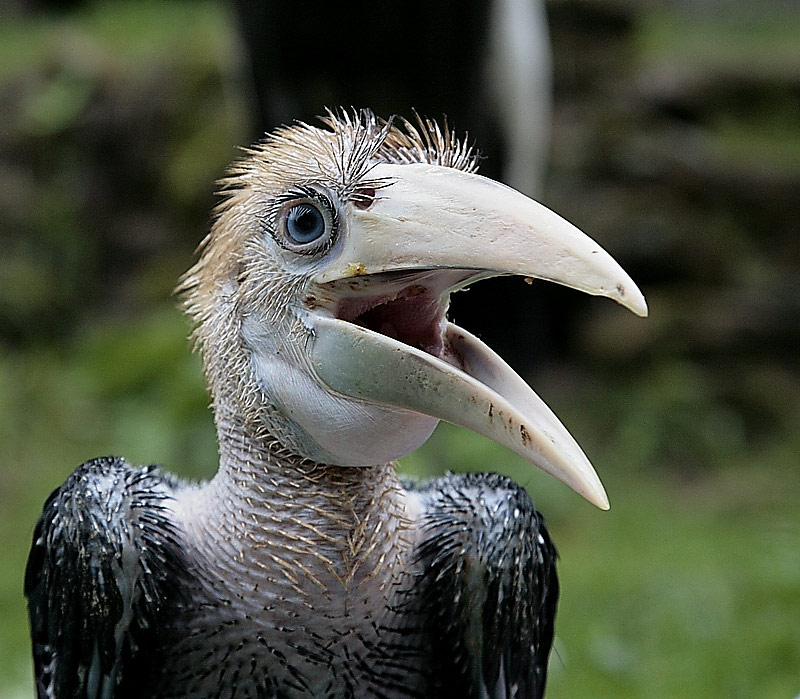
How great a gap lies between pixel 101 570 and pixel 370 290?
72cm

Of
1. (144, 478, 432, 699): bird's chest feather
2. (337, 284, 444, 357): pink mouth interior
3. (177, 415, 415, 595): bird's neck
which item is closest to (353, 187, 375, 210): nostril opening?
(337, 284, 444, 357): pink mouth interior

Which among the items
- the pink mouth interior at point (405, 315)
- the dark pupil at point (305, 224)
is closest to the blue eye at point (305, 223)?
the dark pupil at point (305, 224)

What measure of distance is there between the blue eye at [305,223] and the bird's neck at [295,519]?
15.2 inches

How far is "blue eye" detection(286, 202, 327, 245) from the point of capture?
2182 millimetres

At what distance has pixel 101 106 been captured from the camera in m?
8.59

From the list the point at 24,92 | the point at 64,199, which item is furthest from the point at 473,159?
the point at 24,92

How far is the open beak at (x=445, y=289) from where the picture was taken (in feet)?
6.22

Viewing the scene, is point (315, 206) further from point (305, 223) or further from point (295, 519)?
point (295, 519)

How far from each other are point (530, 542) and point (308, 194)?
2.73ft

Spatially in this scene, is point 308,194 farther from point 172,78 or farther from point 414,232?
point 172,78

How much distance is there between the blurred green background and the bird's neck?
256 cm

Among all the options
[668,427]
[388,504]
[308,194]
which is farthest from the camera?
[668,427]

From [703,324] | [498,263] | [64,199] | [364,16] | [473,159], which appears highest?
[64,199]

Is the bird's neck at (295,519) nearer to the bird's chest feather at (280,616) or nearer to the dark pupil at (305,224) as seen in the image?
the bird's chest feather at (280,616)
